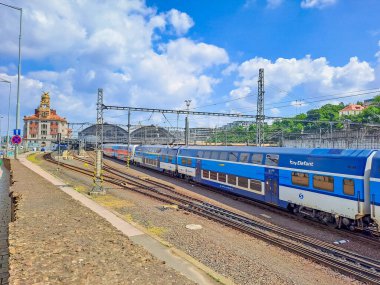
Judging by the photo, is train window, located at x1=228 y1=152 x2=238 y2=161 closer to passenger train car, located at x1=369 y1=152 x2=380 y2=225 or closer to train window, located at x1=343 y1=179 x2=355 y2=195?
train window, located at x1=343 y1=179 x2=355 y2=195

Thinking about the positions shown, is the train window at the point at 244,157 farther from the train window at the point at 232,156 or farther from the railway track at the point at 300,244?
the railway track at the point at 300,244

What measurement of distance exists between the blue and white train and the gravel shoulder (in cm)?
948

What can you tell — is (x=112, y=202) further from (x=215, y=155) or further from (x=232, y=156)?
(x=215, y=155)

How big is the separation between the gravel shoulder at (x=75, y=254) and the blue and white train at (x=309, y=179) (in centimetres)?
948

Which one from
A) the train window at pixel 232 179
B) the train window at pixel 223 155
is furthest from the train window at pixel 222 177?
the train window at pixel 223 155

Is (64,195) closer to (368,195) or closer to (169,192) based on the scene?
(169,192)

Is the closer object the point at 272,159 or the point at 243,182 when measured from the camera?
the point at 272,159

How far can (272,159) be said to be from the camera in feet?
64.7

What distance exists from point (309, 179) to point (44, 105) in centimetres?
13877

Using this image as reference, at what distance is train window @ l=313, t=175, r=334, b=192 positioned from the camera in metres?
15.6

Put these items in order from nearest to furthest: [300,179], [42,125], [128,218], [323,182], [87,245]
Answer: [87,245]
[323,182]
[128,218]
[300,179]
[42,125]

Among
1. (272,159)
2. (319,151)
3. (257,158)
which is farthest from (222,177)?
(319,151)

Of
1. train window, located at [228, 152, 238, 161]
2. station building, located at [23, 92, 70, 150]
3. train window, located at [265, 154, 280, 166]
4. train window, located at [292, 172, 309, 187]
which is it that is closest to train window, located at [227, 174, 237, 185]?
train window, located at [228, 152, 238, 161]

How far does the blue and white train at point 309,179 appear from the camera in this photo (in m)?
14.0
